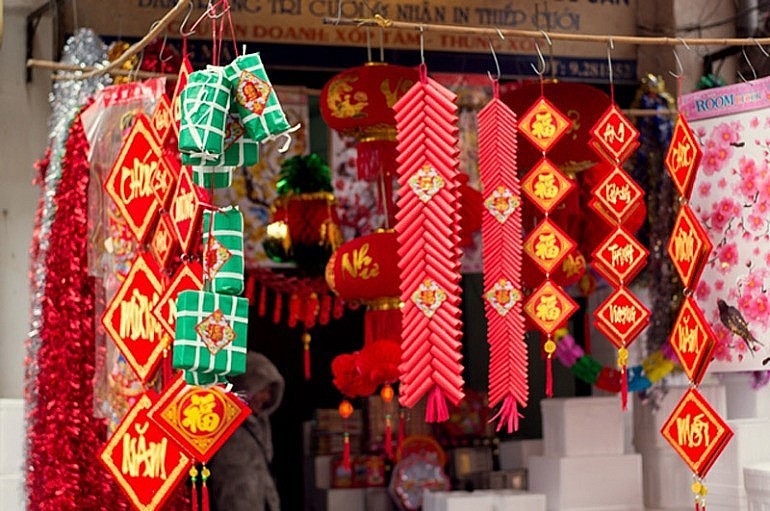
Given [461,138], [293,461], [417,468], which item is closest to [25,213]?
[461,138]

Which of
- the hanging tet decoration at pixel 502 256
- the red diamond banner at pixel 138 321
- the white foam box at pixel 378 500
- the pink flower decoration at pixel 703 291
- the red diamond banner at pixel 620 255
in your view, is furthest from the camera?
the white foam box at pixel 378 500

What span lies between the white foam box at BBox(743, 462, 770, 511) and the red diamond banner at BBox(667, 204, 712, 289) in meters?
1.20

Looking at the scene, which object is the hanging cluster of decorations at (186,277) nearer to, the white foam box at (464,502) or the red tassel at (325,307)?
the red tassel at (325,307)

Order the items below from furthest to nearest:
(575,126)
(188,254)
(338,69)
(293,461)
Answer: (293,461)
(338,69)
(575,126)
(188,254)

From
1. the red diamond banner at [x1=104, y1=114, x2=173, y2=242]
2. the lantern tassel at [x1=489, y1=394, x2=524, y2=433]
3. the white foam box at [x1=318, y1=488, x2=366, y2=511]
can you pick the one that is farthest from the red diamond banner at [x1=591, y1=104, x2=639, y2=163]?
the white foam box at [x1=318, y1=488, x2=366, y2=511]

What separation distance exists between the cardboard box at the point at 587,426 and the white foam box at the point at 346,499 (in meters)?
1.56

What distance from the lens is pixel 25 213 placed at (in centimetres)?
724

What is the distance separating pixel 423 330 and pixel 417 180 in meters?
0.55

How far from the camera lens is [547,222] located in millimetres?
6238

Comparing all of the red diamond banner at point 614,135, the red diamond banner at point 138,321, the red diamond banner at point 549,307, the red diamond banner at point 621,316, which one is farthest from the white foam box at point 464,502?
the red diamond banner at point 138,321

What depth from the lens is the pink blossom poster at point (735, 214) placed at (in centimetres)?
704

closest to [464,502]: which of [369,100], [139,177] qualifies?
[369,100]

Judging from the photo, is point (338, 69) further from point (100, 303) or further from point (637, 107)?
point (100, 303)

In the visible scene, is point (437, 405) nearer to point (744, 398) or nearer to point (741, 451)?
point (741, 451)
